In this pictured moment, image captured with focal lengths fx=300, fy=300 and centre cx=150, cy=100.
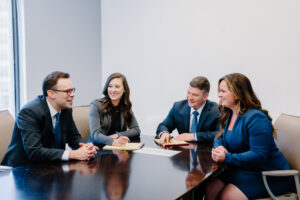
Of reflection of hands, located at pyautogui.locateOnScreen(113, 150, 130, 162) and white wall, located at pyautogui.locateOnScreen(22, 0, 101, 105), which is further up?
white wall, located at pyautogui.locateOnScreen(22, 0, 101, 105)

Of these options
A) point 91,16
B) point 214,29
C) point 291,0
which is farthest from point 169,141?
point 91,16

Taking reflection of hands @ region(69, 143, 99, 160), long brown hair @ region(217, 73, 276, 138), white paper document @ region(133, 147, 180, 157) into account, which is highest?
long brown hair @ region(217, 73, 276, 138)

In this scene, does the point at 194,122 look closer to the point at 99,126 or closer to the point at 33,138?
the point at 99,126

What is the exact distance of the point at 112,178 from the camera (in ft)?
5.26

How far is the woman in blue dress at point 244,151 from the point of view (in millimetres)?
2008

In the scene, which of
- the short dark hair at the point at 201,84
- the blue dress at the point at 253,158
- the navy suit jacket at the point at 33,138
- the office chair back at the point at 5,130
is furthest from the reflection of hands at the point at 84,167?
→ the short dark hair at the point at 201,84

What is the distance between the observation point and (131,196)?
4.42 feet

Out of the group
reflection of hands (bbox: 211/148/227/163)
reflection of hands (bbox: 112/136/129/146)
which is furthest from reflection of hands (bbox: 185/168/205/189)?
reflection of hands (bbox: 112/136/129/146)

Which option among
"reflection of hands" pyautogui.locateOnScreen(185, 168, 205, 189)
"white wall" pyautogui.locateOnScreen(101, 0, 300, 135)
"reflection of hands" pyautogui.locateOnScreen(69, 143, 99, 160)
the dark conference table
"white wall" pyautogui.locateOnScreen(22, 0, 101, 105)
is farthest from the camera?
"white wall" pyautogui.locateOnScreen(22, 0, 101, 105)

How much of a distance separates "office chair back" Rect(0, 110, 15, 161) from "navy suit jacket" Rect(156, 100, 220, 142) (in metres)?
1.32

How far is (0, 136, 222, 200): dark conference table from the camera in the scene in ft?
4.50

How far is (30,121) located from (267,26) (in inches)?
107

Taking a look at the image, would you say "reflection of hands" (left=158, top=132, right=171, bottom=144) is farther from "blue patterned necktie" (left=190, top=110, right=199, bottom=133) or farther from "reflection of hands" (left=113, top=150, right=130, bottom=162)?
"reflection of hands" (left=113, top=150, right=130, bottom=162)

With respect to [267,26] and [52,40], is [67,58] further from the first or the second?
[267,26]
